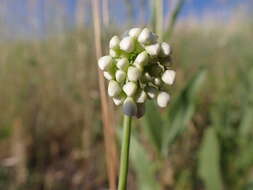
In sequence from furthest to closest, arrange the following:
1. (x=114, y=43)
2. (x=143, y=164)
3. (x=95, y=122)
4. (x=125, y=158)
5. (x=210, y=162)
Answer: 1. (x=95, y=122)
2. (x=210, y=162)
3. (x=143, y=164)
4. (x=114, y=43)
5. (x=125, y=158)

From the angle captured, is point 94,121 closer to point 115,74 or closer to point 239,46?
point 115,74

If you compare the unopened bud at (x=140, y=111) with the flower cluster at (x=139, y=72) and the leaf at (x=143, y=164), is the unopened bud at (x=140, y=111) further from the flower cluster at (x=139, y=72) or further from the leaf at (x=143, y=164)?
the leaf at (x=143, y=164)

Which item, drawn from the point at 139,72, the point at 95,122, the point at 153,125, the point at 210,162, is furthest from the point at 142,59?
the point at 95,122

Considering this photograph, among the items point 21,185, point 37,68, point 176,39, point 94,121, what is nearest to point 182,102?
point 21,185

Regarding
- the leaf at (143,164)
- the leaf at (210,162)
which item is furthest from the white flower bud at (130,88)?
the leaf at (210,162)

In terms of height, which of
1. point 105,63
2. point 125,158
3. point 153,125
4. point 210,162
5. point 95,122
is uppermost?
point 105,63

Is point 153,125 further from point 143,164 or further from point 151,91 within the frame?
point 151,91
